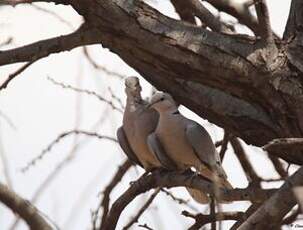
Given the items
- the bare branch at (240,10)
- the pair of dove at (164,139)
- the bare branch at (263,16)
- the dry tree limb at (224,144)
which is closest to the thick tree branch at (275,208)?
the bare branch at (263,16)

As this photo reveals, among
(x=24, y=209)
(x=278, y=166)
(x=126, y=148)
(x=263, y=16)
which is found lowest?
(x=24, y=209)

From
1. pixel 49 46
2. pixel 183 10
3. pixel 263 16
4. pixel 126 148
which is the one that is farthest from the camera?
pixel 126 148

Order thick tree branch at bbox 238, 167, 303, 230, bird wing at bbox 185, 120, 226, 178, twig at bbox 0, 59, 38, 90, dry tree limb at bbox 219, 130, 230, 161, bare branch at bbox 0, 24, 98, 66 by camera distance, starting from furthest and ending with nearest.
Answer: bird wing at bbox 185, 120, 226, 178, dry tree limb at bbox 219, 130, 230, 161, twig at bbox 0, 59, 38, 90, bare branch at bbox 0, 24, 98, 66, thick tree branch at bbox 238, 167, 303, 230

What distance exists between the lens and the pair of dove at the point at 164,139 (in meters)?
3.59

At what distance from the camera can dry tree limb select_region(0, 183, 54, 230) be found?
2877 millimetres

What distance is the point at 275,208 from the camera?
2.19 m

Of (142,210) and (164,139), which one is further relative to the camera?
(164,139)

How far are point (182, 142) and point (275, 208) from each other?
148 cm

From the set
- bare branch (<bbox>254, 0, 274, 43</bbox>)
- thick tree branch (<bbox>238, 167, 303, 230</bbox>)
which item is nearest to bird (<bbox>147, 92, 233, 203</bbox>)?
bare branch (<bbox>254, 0, 274, 43</bbox>)

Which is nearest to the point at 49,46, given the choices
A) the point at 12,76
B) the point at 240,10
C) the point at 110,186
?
the point at 12,76

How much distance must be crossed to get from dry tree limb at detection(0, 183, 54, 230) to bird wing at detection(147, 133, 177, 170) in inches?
32.2

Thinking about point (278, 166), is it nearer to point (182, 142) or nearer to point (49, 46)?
point (182, 142)

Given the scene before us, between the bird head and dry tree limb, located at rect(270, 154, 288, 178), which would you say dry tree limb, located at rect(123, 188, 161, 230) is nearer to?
the bird head

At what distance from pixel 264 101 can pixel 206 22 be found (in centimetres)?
48
